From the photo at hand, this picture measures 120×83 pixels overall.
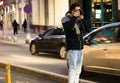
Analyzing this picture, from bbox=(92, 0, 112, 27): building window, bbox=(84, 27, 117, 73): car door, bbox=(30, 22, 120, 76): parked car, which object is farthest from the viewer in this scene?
bbox=(92, 0, 112, 27): building window

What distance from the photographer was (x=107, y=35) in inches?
491

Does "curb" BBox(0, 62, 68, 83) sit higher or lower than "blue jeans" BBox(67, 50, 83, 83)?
lower

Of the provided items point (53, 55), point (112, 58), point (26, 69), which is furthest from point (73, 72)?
point (53, 55)

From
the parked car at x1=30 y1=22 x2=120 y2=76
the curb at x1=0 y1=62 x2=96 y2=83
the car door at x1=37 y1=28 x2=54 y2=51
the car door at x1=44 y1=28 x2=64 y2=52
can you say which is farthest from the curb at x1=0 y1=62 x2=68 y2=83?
the car door at x1=37 y1=28 x2=54 y2=51

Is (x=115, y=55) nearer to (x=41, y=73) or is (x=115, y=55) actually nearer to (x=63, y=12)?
(x=41, y=73)

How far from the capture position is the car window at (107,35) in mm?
12175

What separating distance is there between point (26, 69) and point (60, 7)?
87.9ft

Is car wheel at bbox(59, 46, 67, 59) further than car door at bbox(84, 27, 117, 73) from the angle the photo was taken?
Yes

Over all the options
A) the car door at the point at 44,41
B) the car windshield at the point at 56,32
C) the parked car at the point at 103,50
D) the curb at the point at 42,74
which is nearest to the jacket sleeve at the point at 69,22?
the parked car at the point at 103,50

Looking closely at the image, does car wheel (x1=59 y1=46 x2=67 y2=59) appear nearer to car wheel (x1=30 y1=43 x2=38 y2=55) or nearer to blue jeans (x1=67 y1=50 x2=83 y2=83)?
car wheel (x1=30 y1=43 x2=38 y2=55)

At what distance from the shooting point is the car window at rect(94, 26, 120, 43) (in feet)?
39.9

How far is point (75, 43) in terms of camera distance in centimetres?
957

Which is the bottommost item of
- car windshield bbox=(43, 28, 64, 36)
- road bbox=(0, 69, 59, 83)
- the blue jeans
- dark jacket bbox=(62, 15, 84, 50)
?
road bbox=(0, 69, 59, 83)

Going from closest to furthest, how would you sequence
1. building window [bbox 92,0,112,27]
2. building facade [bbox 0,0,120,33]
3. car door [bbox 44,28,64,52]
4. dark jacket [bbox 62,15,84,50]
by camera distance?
dark jacket [bbox 62,15,84,50] → car door [bbox 44,28,64,52] → building facade [bbox 0,0,120,33] → building window [bbox 92,0,112,27]
